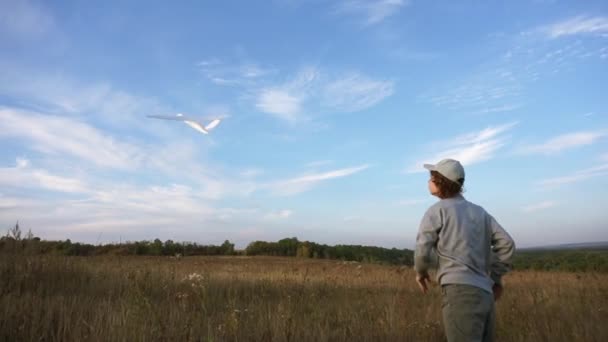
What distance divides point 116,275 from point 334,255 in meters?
36.5

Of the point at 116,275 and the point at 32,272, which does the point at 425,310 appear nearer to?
the point at 116,275

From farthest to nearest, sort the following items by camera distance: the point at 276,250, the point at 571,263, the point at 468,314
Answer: the point at 276,250 → the point at 571,263 → the point at 468,314

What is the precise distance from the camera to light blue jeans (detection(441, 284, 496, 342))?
383cm

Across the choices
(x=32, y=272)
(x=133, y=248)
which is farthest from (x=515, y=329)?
(x=133, y=248)

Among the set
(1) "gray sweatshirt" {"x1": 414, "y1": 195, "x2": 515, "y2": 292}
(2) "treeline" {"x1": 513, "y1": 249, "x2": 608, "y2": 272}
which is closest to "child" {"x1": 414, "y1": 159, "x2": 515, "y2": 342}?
(1) "gray sweatshirt" {"x1": 414, "y1": 195, "x2": 515, "y2": 292}

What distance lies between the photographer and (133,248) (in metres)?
27.5

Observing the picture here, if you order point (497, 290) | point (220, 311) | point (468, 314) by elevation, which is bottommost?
point (220, 311)

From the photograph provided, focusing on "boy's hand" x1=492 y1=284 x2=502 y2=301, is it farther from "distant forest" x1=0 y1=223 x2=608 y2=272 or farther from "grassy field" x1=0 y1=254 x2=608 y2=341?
"distant forest" x1=0 y1=223 x2=608 y2=272

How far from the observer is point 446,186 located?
14.1 feet

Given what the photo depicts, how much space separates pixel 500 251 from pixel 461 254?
44 centimetres

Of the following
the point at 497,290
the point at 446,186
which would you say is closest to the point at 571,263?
the point at 497,290

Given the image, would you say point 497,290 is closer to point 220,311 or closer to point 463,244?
point 463,244

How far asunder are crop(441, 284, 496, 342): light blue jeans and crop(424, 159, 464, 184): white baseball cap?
91 cm

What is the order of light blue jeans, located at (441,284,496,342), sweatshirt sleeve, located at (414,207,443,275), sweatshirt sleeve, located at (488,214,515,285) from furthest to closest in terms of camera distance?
sweatshirt sleeve, located at (488,214,515,285) → sweatshirt sleeve, located at (414,207,443,275) → light blue jeans, located at (441,284,496,342)
